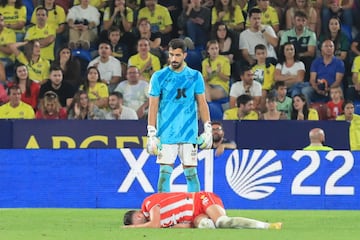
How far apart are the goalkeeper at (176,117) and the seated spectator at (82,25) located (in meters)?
8.59

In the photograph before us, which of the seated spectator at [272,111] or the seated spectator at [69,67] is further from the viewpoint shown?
the seated spectator at [69,67]

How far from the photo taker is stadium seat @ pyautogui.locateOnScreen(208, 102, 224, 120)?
19.8 meters

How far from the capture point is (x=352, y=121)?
18.5 meters

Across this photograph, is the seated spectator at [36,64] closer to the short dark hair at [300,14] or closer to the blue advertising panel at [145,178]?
the blue advertising panel at [145,178]

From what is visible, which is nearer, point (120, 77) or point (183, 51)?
point (183, 51)

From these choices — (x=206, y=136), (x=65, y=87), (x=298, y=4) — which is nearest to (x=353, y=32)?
(x=298, y=4)

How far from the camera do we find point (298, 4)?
2123 cm

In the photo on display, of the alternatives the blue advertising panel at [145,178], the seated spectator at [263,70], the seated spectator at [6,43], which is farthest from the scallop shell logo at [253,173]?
the seated spectator at [6,43]

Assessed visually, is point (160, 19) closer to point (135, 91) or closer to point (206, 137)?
point (135, 91)

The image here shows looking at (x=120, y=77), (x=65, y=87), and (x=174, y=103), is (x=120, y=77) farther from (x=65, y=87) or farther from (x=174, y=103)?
(x=174, y=103)

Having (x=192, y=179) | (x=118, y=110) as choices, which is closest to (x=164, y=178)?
(x=192, y=179)

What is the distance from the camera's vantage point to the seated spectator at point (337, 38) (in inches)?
819

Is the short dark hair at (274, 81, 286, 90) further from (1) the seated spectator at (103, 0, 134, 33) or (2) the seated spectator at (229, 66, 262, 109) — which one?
(1) the seated spectator at (103, 0, 134, 33)

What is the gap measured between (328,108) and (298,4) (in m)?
2.49
